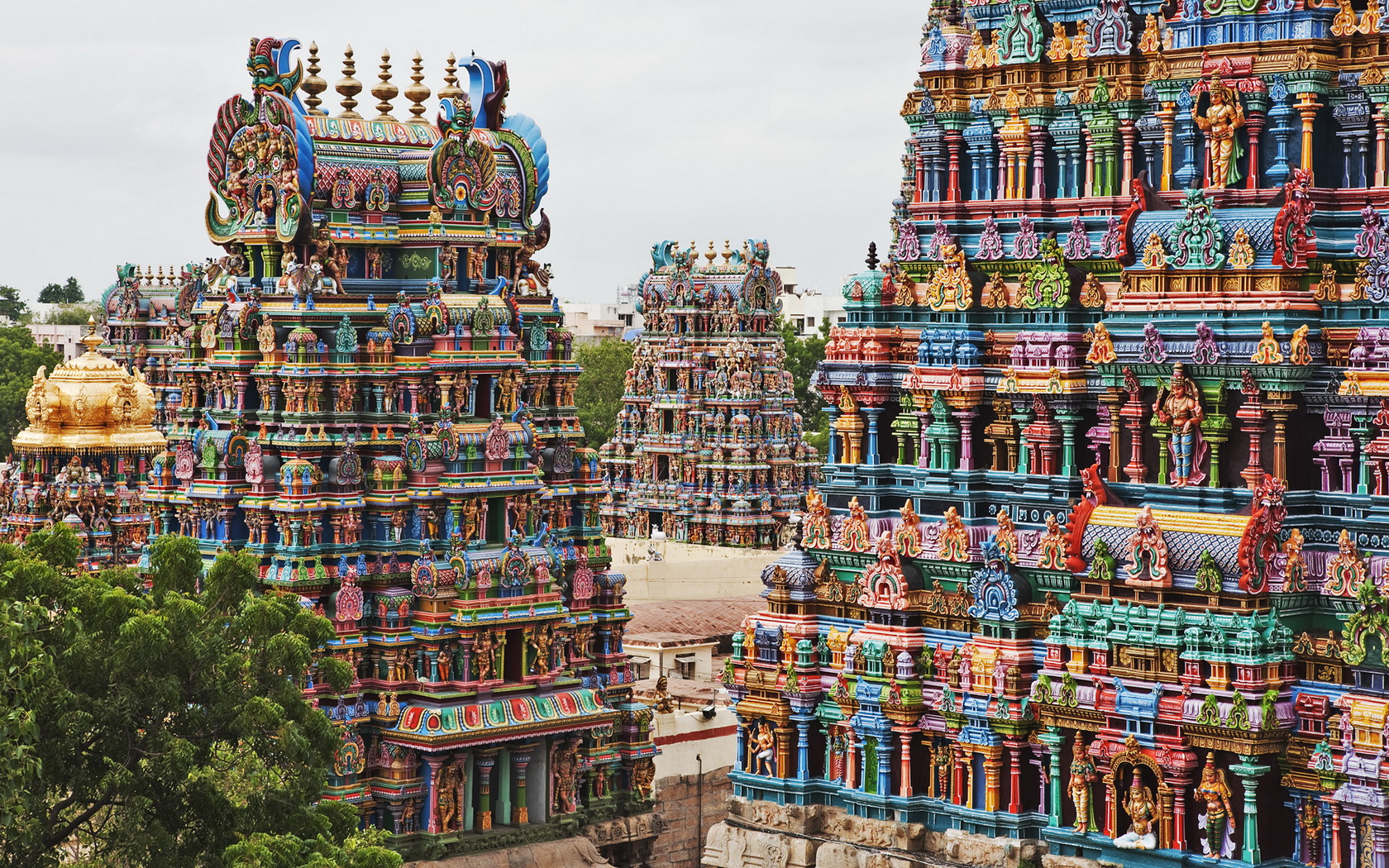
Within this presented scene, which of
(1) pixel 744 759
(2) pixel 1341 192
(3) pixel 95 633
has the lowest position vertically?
(1) pixel 744 759

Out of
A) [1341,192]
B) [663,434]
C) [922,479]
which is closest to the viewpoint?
[1341,192]

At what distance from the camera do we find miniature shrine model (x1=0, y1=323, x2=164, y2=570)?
4522 centimetres

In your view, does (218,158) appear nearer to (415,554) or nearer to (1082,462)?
(415,554)

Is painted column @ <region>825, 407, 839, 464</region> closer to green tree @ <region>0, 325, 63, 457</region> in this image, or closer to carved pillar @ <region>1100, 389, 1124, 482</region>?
carved pillar @ <region>1100, 389, 1124, 482</region>

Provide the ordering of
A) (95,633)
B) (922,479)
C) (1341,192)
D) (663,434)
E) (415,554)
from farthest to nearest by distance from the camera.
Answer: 1. (663,434)
2. (415,554)
3. (922,479)
4. (1341,192)
5. (95,633)

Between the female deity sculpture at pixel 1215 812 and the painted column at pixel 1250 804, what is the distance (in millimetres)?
188

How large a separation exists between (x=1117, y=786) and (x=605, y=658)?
11.8m

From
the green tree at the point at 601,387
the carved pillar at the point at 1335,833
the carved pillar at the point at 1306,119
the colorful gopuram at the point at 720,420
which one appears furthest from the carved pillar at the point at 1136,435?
the green tree at the point at 601,387

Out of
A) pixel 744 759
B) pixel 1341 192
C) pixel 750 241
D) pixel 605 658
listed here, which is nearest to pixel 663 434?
pixel 750 241

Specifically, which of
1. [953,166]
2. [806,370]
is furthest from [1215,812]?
[806,370]

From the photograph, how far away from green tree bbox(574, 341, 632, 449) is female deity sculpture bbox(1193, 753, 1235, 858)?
69553 mm

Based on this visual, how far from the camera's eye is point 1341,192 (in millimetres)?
30172

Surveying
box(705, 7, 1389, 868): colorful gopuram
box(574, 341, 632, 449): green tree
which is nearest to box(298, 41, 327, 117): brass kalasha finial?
box(705, 7, 1389, 868): colorful gopuram

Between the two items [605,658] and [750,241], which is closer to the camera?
[605,658]
